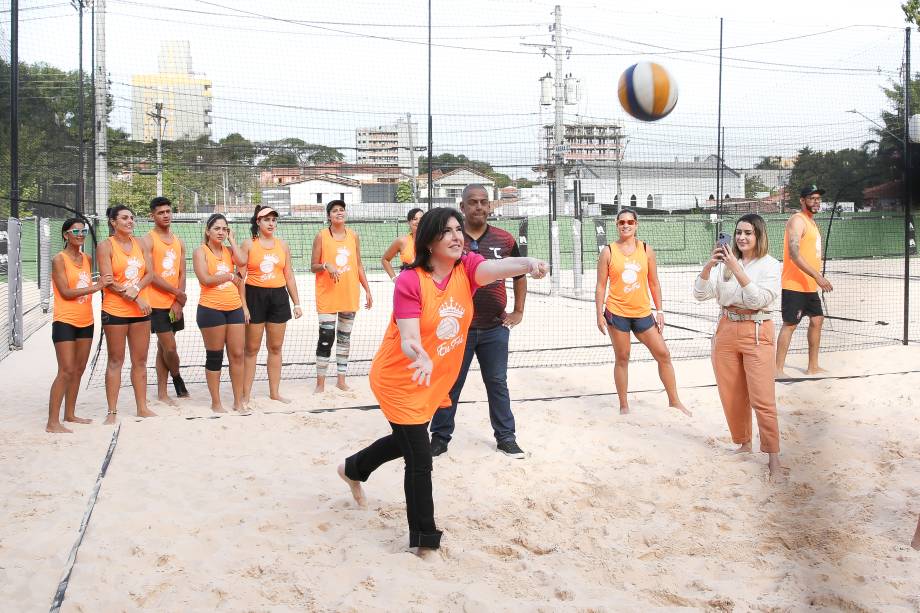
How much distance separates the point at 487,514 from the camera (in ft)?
13.5

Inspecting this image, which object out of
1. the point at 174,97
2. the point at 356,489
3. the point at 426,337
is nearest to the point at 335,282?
the point at 356,489

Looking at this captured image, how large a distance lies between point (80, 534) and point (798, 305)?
19.8 feet

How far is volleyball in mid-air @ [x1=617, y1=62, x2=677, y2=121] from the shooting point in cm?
659

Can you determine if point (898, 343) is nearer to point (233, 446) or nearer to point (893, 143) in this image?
point (233, 446)

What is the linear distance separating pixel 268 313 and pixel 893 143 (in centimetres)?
532

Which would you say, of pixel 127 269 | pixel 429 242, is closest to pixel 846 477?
pixel 429 242

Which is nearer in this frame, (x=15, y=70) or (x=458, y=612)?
(x=458, y=612)

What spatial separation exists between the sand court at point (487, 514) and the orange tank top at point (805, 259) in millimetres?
1358

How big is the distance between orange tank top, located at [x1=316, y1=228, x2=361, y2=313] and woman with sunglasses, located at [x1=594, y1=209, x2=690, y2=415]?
214 centimetres

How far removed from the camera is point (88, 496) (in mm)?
4367

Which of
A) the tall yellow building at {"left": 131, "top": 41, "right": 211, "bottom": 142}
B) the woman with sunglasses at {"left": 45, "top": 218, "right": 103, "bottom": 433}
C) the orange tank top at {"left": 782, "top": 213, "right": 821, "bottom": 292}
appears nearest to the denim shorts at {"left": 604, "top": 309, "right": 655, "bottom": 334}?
the orange tank top at {"left": 782, "top": 213, "right": 821, "bottom": 292}

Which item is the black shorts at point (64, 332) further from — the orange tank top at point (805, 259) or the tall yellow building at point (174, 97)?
the tall yellow building at point (174, 97)

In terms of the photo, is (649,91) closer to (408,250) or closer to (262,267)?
(408,250)

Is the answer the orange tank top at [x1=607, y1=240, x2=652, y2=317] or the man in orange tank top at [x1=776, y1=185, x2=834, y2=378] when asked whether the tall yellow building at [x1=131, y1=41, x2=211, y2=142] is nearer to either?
the orange tank top at [x1=607, y1=240, x2=652, y2=317]
